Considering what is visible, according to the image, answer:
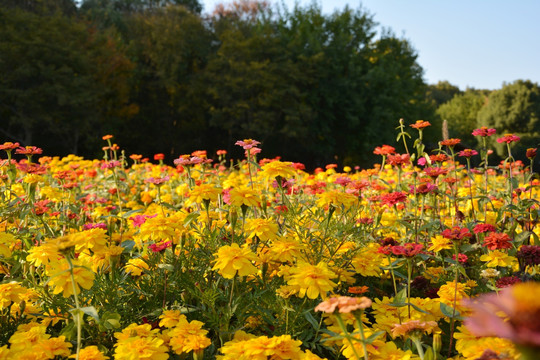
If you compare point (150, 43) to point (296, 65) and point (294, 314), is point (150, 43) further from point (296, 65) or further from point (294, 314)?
point (294, 314)

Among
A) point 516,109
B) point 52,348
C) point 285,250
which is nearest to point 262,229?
point 285,250

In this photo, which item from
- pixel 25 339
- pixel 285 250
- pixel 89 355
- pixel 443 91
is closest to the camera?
pixel 89 355

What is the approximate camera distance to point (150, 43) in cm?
1994

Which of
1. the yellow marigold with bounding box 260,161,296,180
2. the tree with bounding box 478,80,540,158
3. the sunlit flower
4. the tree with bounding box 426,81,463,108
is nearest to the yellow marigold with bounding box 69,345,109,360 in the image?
the sunlit flower

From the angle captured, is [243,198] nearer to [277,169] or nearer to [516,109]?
[277,169]

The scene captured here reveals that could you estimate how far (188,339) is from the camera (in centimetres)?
136

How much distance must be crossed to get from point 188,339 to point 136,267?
71 centimetres

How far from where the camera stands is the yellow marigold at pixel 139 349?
3.99ft

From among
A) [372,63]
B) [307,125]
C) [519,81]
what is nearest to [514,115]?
[519,81]

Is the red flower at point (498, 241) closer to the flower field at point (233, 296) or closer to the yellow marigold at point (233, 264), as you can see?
the flower field at point (233, 296)

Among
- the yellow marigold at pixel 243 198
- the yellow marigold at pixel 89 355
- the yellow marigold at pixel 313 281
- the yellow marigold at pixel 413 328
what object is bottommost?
the yellow marigold at pixel 89 355

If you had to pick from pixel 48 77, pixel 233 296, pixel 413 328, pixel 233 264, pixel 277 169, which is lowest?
pixel 233 296

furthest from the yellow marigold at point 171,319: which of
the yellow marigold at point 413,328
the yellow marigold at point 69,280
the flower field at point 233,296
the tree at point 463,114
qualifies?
the tree at point 463,114

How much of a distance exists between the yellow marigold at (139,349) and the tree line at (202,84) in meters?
15.9
